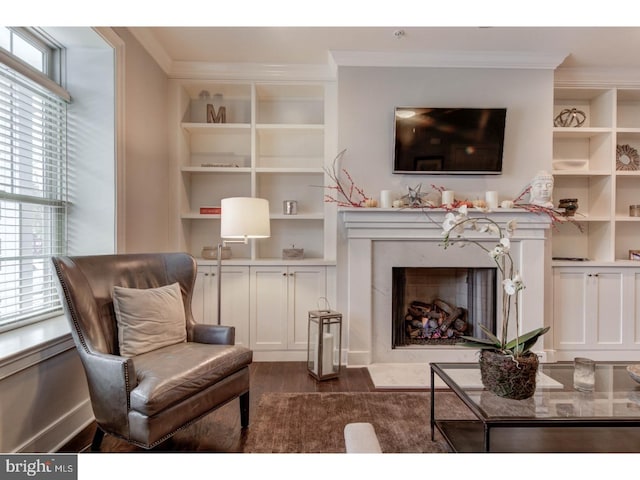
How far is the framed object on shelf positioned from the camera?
355 cm

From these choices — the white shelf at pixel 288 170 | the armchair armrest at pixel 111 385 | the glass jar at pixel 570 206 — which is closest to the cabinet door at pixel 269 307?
the white shelf at pixel 288 170

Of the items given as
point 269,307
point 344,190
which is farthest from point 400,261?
point 269,307

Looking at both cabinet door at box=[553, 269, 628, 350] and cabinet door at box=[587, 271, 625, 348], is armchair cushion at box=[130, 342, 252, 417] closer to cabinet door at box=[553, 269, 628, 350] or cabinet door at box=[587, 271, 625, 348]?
cabinet door at box=[553, 269, 628, 350]

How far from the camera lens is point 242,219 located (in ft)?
8.06

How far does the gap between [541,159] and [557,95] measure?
0.84 m

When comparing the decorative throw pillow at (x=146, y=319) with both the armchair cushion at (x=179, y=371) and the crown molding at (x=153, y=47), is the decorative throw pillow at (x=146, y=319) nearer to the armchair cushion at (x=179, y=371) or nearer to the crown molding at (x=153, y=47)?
the armchair cushion at (x=179, y=371)

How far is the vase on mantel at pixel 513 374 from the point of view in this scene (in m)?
1.54

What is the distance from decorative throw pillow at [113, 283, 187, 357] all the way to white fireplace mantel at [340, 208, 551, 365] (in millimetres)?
1527

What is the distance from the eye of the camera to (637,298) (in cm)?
329

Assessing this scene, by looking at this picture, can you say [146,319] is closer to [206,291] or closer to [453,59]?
[206,291]

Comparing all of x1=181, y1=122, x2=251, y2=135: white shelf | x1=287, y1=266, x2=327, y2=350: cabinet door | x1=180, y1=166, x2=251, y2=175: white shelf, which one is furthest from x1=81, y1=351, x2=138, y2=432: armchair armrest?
x1=181, y1=122, x2=251, y2=135: white shelf

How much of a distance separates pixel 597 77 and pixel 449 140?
5.24 feet
